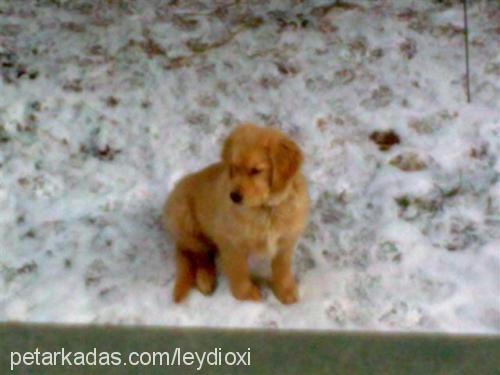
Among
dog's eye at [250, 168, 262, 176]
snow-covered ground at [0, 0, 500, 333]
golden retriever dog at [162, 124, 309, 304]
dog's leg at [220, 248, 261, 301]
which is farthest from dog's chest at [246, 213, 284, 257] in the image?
snow-covered ground at [0, 0, 500, 333]

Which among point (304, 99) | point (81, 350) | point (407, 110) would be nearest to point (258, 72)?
point (304, 99)

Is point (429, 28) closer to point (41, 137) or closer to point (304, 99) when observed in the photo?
point (304, 99)

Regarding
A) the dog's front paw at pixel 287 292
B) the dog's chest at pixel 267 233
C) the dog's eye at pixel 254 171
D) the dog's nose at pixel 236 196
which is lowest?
the dog's front paw at pixel 287 292

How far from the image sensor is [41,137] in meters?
4.27

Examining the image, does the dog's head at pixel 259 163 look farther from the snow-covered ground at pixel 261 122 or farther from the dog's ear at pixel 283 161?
the snow-covered ground at pixel 261 122

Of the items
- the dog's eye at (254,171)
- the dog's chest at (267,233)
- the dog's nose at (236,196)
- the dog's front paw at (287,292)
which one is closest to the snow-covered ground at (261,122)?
the dog's front paw at (287,292)

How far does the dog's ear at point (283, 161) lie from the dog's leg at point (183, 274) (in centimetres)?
76

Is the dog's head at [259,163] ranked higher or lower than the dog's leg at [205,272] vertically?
higher

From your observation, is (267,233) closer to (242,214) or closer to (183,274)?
(242,214)

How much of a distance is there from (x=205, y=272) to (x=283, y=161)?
2.85ft

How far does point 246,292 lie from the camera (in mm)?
3318

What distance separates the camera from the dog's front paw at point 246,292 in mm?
3309

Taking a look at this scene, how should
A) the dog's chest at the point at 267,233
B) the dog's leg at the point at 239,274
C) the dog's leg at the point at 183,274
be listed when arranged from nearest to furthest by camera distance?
the dog's chest at the point at 267,233 < the dog's leg at the point at 239,274 < the dog's leg at the point at 183,274

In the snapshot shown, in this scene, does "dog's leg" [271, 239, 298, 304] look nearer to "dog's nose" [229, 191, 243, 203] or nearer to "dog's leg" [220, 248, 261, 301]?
"dog's leg" [220, 248, 261, 301]
